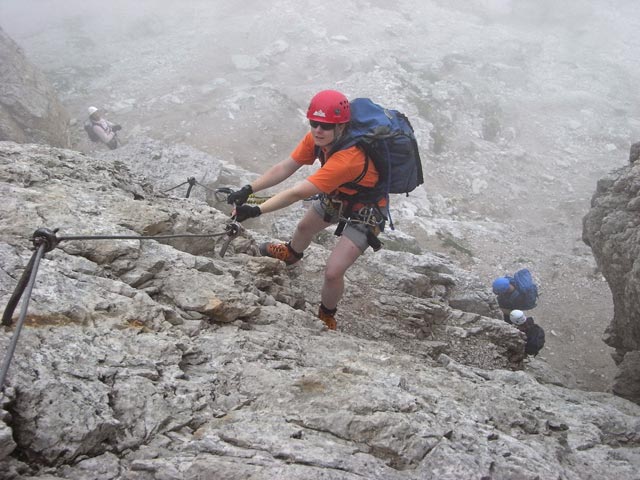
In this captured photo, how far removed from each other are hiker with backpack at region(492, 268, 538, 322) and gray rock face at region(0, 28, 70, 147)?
→ 12.2m

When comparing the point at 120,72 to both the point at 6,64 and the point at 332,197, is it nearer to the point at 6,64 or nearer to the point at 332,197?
the point at 6,64

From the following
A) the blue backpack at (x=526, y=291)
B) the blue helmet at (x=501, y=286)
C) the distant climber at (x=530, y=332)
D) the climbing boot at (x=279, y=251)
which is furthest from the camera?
the blue helmet at (x=501, y=286)

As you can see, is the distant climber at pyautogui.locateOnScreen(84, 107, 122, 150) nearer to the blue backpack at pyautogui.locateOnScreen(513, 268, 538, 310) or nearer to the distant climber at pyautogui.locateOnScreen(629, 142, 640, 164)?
the blue backpack at pyautogui.locateOnScreen(513, 268, 538, 310)

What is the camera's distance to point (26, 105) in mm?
13000

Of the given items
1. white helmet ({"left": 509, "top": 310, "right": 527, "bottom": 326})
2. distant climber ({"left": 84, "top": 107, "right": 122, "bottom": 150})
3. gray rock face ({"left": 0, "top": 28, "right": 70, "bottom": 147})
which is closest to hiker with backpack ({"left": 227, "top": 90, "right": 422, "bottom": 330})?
white helmet ({"left": 509, "top": 310, "right": 527, "bottom": 326})

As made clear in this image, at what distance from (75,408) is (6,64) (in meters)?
15.3

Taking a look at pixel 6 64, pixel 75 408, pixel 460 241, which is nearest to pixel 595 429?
pixel 75 408

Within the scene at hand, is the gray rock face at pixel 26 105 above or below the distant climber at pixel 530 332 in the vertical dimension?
above

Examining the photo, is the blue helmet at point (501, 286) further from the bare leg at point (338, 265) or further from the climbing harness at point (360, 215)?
the bare leg at point (338, 265)

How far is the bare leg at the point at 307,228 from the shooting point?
18.8 ft

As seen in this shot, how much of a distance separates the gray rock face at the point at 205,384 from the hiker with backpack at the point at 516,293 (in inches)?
123

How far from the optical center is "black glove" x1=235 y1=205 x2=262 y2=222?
445 cm

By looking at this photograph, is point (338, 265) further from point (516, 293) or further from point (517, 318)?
point (516, 293)

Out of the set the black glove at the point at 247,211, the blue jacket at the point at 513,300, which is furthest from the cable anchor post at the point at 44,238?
the blue jacket at the point at 513,300
